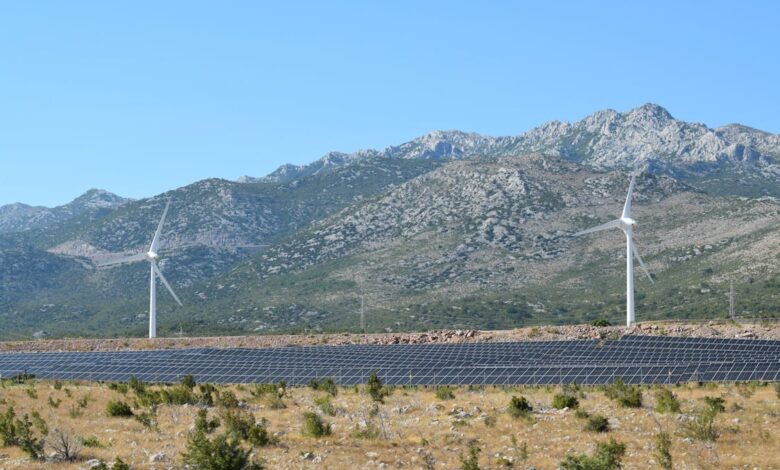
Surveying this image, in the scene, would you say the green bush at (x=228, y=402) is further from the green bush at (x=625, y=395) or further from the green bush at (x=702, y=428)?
the green bush at (x=702, y=428)

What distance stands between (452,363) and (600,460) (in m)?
35.7

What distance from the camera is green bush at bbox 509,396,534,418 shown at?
4059 cm

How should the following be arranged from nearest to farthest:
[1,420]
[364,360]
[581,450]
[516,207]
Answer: [581,450] < [1,420] < [364,360] < [516,207]

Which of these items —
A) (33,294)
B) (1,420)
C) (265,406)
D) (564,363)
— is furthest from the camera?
(33,294)

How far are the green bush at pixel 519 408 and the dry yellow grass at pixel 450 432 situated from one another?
1.02 feet

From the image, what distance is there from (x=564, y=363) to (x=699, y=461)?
105 feet

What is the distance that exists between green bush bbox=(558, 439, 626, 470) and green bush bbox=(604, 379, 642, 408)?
10.9m

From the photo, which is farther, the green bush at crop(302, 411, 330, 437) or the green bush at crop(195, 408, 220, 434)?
the green bush at crop(302, 411, 330, 437)

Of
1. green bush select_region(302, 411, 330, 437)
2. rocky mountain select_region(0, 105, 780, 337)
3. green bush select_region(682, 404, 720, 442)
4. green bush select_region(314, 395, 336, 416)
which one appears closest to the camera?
green bush select_region(682, 404, 720, 442)

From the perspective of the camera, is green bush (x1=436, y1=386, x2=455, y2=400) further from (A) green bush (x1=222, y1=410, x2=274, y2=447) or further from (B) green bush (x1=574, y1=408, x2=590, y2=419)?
(A) green bush (x1=222, y1=410, x2=274, y2=447)

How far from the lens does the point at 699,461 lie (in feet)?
105

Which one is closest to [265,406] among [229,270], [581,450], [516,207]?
[581,450]

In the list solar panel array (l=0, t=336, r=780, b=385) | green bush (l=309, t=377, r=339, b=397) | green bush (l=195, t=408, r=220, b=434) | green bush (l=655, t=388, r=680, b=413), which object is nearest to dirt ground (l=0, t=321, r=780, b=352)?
solar panel array (l=0, t=336, r=780, b=385)

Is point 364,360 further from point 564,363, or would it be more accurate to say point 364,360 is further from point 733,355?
point 733,355
